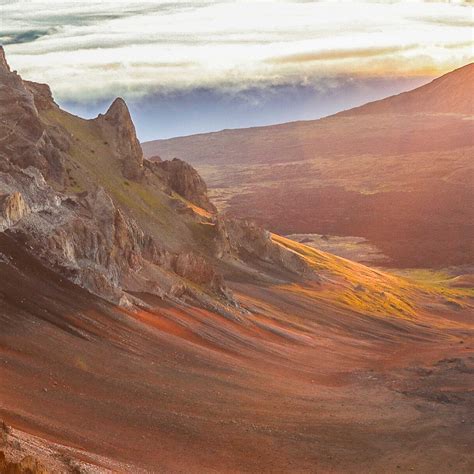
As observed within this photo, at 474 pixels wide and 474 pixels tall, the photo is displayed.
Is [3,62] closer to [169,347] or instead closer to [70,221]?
[70,221]

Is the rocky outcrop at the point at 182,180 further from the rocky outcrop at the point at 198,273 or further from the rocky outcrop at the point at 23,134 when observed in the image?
the rocky outcrop at the point at 198,273

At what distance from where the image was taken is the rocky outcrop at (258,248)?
88438 mm

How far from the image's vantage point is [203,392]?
133 ft

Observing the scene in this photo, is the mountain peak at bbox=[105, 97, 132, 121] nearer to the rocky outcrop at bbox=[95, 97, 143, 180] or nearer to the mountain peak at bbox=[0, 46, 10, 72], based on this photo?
the rocky outcrop at bbox=[95, 97, 143, 180]

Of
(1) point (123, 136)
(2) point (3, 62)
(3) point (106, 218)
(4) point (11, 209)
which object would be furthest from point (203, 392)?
(1) point (123, 136)

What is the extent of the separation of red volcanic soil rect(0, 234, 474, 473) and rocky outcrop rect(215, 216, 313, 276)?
2797 cm

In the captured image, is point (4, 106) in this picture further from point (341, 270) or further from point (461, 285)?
point (461, 285)

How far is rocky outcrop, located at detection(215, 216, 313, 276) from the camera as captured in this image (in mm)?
88438

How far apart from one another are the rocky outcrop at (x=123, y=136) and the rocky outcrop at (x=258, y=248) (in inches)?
487

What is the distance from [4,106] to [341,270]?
55361mm

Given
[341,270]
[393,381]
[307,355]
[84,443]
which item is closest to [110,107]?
[341,270]

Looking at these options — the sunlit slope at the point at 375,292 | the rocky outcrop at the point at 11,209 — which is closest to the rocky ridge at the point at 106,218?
the rocky outcrop at the point at 11,209

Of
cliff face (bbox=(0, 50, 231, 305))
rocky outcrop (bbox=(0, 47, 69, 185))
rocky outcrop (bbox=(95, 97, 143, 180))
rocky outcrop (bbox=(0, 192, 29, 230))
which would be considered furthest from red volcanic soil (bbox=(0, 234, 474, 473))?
rocky outcrop (bbox=(95, 97, 143, 180))

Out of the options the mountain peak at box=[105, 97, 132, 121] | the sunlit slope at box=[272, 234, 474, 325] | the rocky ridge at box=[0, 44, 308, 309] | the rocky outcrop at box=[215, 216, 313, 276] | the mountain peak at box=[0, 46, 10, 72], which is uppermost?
the mountain peak at box=[0, 46, 10, 72]
